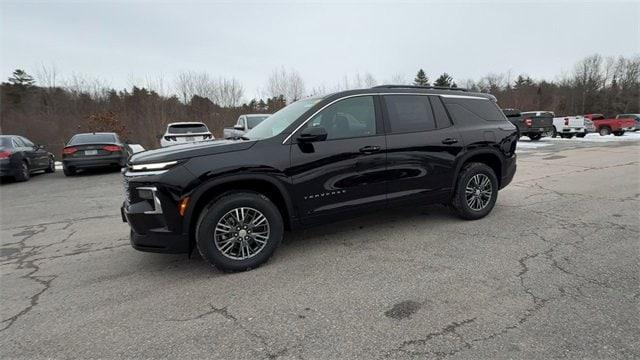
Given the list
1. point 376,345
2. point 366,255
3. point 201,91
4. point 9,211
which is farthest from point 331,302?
point 201,91

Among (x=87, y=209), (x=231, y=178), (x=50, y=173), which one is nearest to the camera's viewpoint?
(x=231, y=178)

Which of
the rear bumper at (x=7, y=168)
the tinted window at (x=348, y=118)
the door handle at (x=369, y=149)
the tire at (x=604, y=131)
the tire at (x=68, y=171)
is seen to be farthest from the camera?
the tire at (x=604, y=131)

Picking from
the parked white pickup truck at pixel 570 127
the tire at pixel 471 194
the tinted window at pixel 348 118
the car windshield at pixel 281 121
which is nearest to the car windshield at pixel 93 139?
the car windshield at pixel 281 121

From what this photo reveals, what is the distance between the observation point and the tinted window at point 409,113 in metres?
4.68

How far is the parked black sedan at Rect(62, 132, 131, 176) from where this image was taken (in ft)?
39.0

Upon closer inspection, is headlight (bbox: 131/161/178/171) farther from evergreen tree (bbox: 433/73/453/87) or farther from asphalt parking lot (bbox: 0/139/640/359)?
evergreen tree (bbox: 433/73/453/87)

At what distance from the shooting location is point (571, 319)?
2.88m

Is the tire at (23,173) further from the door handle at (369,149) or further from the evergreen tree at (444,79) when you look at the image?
the evergreen tree at (444,79)

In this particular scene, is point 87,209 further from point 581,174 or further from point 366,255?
point 581,174

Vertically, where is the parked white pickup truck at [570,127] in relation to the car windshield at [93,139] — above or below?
below

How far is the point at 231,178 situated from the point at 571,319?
10.2ft

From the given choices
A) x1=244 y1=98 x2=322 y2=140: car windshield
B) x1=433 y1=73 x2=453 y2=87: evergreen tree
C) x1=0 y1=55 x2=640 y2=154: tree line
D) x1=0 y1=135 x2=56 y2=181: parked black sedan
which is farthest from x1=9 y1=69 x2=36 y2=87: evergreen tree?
x1=433 y1=73 x2=453 y2=87: evergreen tree

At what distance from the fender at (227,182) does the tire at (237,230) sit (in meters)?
0.12

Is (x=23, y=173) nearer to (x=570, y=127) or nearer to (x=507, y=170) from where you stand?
(x=507, y=170)
